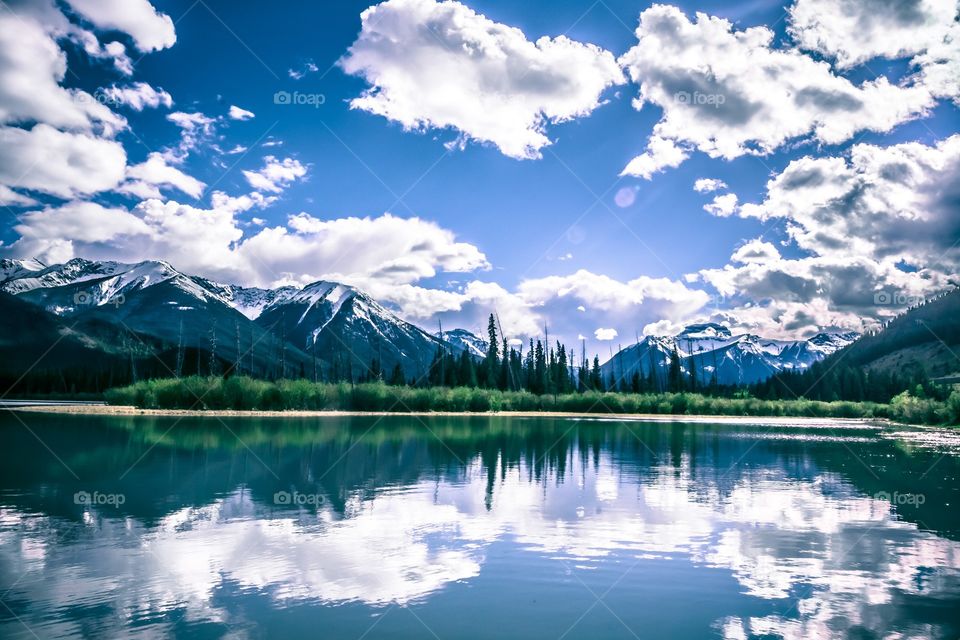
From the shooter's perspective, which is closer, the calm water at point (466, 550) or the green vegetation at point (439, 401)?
the calm water at point (466, 550)

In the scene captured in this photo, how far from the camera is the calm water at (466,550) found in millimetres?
12586

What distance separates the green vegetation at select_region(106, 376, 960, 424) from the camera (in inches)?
3780

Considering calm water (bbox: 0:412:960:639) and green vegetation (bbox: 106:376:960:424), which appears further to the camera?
green vegetation (bbox: 106:376:960:424)

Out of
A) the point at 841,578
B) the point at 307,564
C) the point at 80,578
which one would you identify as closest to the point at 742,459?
the point at 841,578

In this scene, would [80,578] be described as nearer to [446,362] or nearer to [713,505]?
[713,505]

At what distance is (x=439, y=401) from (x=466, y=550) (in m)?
102

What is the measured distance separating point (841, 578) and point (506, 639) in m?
9.84

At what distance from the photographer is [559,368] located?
178375mm

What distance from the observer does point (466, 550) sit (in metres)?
18.0

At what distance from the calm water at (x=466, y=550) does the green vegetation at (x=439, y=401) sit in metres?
59.2

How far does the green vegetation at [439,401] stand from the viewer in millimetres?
96000

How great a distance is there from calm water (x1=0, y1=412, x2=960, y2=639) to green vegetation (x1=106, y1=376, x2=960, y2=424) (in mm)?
59218

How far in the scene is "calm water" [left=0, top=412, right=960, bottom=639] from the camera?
12.6 metres

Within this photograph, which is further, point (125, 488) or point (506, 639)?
point (125, 488)
